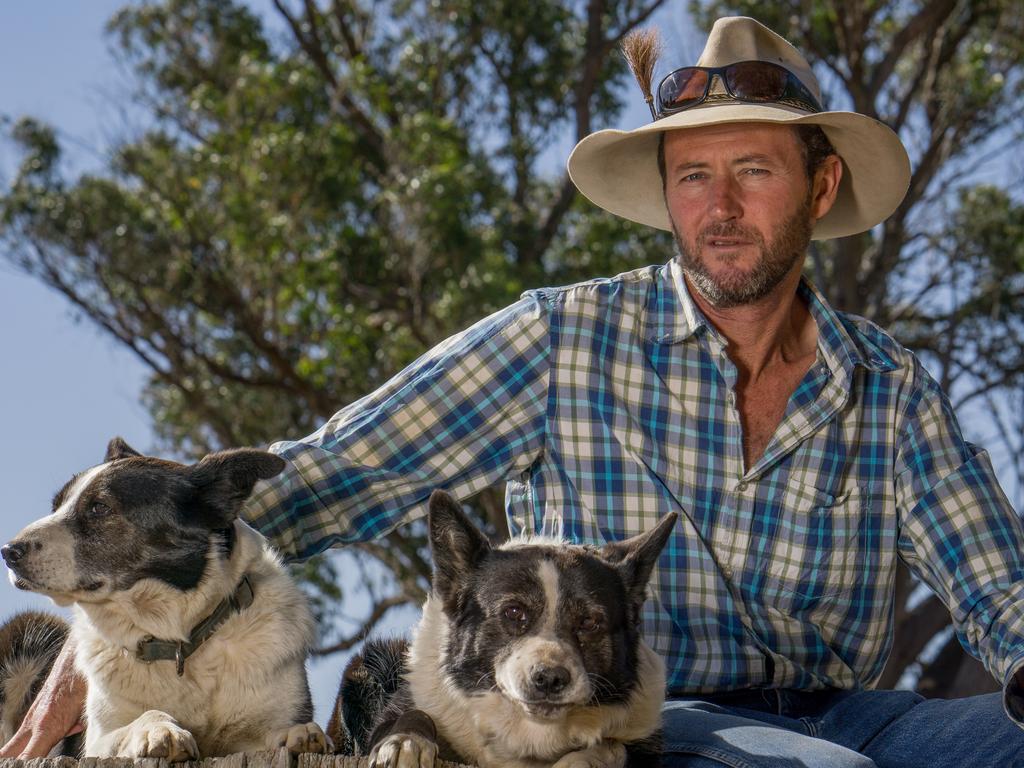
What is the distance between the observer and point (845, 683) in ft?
14.4

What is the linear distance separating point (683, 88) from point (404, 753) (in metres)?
2.47

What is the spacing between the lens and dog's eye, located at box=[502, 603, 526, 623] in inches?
136

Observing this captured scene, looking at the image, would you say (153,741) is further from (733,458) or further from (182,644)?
(733,458)

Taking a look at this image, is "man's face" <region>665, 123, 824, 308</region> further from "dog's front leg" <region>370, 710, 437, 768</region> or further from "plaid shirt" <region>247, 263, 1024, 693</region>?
"dog's front leg" <region>370, 710, 437, 768</region>

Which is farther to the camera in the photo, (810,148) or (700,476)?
(810,148)

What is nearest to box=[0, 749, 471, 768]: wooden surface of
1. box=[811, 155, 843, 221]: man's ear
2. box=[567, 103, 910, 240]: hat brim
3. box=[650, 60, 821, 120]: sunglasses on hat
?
box=[567, 103, 910, 240]: hat brim

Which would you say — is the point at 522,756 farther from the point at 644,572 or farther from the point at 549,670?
the point at 644,572

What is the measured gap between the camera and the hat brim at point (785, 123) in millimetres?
4570

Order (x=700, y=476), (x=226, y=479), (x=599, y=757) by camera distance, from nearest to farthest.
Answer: (x=599, y=757) → (x=226, y=479) → (x=700, y=476)

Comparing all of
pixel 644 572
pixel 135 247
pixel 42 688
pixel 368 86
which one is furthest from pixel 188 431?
pixel 644 572

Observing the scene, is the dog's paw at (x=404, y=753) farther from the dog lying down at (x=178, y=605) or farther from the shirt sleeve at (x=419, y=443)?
the shirt sleeve at (x=419, y=443)

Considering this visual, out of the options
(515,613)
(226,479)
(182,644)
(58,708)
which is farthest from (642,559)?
(58,708)

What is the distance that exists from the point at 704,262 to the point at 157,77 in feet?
41.9

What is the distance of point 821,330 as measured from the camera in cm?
450
